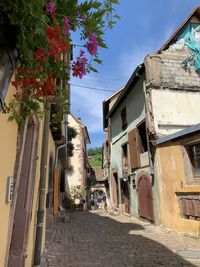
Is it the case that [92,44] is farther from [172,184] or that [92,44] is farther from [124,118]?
[124,118]

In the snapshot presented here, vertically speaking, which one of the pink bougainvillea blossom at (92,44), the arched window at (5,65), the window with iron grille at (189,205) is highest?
the pink bougainvillea blossom at (92,44)

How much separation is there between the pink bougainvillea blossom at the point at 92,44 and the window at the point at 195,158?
7.63 metres

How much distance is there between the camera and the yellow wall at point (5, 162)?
2.06 meters

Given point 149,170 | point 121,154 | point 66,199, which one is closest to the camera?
point 149,170

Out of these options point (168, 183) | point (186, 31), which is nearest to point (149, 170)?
point (168, 183)

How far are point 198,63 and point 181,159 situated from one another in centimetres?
574

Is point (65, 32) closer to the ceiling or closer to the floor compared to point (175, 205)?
closer to the ceiling

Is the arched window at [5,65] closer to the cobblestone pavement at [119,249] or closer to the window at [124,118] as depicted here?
the cobblestone pavement at [119,249]

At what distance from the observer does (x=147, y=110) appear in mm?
10961

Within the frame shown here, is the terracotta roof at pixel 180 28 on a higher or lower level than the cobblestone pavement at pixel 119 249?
higher

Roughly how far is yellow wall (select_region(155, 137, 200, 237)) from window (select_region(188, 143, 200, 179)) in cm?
30

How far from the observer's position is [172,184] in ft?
29.9

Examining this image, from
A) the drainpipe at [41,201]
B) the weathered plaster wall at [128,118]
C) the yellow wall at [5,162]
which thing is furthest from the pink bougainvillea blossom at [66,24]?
the weathered plaster wall at [128,118]

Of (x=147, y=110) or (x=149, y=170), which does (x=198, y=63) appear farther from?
(x=149, y=170)
